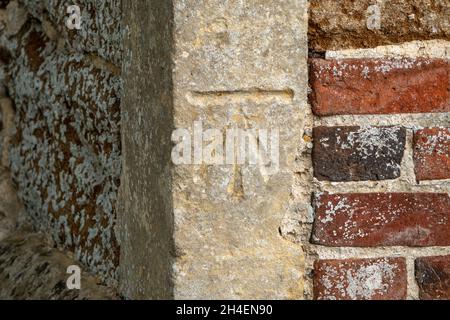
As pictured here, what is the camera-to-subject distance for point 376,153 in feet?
4.78

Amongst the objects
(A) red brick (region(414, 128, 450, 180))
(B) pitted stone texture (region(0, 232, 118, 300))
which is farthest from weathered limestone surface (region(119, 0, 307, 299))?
(B) pitted stone texture (region(0, 232, 118, 300))

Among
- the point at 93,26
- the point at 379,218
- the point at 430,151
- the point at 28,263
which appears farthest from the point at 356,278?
the point at 28,263

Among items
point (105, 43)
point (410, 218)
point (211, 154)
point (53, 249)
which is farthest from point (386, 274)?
point (53, 249)

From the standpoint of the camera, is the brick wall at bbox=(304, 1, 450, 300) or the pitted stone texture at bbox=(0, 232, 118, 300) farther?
the pitted stone texture at bbox=(0, 232, 118, 300)

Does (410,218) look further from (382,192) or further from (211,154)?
(211,154)

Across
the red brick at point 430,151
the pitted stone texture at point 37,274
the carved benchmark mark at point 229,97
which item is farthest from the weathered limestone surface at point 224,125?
the pitted stone texture at point 37,274

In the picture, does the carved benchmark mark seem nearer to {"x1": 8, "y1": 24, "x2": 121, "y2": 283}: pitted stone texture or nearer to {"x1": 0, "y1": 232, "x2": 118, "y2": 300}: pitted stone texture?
{"x1": 8, "y1": 24, "x2": 121, "y2": 283}: pitted stone texture

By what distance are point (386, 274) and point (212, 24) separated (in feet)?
1.52

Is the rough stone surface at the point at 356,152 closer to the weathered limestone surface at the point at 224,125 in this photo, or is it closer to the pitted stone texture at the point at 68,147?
the weathered limestone surface at the point at 224,125

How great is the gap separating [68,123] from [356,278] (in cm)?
72

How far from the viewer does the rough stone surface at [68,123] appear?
1.75m

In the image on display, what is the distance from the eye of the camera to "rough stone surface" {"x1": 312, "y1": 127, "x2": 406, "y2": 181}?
1448mm

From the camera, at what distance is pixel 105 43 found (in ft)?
5.70

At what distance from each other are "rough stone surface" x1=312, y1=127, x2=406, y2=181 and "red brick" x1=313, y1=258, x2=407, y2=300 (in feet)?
0.43
